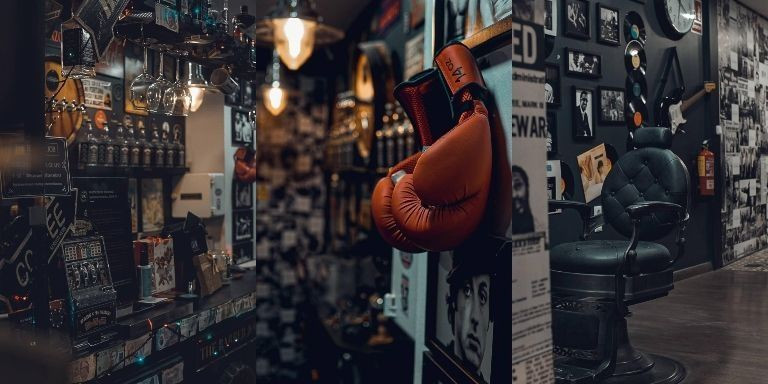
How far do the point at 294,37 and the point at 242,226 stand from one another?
284cm

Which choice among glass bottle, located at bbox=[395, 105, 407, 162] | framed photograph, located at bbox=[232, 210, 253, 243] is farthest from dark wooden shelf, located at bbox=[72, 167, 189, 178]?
glass bottle, located at bbox=[395, 105, 407, 162]

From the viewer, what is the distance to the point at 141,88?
2252 mm

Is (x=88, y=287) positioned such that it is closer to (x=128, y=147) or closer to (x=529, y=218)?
(x=128, y=147)

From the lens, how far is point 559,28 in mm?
2020

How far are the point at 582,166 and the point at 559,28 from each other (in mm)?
422

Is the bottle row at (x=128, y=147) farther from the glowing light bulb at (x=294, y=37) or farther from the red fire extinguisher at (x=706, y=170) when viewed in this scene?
the glowing light bulb at (x=294, y=37)

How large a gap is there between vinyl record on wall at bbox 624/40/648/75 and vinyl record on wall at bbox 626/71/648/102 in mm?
14

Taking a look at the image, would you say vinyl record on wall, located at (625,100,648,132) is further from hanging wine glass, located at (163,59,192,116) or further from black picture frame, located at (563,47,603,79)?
hanging wine glass, located at (163,59,192,116)

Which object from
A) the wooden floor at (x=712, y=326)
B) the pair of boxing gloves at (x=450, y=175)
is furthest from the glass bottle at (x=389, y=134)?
the wooden floor at (x=712, y=326)

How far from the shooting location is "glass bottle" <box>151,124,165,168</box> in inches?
92.3

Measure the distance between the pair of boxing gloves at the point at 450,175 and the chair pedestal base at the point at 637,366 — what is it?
2.04 feet

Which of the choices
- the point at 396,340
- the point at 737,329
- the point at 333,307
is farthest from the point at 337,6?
the point at 737,329

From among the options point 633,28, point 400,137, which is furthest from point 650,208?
point 400,137

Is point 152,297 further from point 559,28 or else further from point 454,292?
point 559,28
